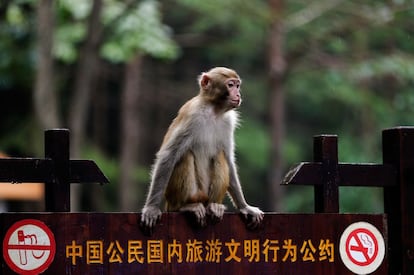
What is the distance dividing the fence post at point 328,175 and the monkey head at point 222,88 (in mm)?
1461

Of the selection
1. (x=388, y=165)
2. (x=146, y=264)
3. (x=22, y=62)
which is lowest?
(x=146, y=264)

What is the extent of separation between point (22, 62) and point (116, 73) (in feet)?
36.4

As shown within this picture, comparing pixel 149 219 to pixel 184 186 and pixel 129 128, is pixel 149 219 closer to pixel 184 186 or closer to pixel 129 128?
pixel 184 186

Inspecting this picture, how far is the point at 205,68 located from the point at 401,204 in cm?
2434

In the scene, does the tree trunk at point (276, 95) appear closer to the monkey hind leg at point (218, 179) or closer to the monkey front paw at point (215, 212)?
the monkey hind leg at point (218, 179)

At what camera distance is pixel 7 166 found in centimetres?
602

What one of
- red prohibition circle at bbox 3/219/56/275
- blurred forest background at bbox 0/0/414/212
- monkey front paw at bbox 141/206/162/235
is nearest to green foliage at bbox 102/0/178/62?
blurred forest background at bbox 0/0/414/212

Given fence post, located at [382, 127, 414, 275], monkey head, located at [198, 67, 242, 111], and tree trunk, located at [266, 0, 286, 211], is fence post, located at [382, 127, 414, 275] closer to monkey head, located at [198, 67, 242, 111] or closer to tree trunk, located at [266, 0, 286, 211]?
monkey head, located at [198, 67, 242, 111]

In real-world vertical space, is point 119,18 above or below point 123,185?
above

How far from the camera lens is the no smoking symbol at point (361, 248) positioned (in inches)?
256

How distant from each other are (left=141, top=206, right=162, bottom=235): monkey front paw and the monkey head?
6.39 feet

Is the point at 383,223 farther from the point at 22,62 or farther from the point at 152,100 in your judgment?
the point at 152,100

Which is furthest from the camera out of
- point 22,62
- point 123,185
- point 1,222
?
point 123,185

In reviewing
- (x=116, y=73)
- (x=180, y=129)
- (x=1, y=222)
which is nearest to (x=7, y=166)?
(x=1, y=222)
